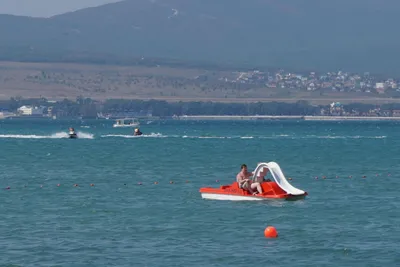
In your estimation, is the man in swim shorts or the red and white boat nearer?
the red and white boat

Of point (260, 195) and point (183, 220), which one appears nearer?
point (183, 220)

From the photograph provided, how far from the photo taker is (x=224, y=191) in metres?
48.9

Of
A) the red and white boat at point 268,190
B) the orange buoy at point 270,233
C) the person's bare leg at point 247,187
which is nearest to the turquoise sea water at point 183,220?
the orange buoy at point 270,233

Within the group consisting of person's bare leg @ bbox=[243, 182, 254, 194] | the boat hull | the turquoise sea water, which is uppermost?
person's bare leg @ bbox=[243, 182, 254, 194]

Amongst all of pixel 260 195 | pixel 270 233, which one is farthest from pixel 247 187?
pixel 270 233

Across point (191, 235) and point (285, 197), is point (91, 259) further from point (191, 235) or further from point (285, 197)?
point (285, 197)

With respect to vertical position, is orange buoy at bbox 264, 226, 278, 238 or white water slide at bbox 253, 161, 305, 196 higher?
white water slide at bbox 253, 161, 305, 196

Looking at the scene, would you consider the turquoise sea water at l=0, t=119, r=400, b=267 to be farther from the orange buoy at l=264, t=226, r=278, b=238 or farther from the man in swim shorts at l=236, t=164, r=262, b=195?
the man in swim shorts at l=236, t=164, r=262, b=195

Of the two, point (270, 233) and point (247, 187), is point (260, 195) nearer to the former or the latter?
point (247, 187)

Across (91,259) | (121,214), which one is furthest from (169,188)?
(91,259)

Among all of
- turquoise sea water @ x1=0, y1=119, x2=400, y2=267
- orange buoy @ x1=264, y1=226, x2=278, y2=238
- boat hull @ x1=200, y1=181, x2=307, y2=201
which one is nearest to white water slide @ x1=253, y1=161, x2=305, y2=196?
boat hull @ x1=200, y1=181, x2=307, y2=201

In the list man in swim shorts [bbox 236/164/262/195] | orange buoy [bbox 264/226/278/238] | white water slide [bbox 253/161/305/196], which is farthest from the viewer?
man in swim shorts [bbox 236/164/262/195]

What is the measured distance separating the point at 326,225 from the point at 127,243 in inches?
321

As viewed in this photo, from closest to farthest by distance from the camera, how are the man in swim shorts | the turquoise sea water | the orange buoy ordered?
the turquoise sea water, the orange buoy, the man in swim shorts
